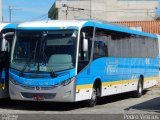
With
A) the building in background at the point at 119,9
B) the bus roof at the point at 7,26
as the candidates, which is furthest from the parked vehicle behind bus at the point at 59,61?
the building in background at the point at 119,9

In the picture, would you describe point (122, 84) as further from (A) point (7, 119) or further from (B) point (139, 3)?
(B) point (139, 3)

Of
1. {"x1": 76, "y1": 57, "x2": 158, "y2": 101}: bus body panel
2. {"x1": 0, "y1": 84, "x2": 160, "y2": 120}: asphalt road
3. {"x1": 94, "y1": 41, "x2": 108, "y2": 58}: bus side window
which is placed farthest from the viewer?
{"x1": 94, "y1": 41, "x2": 108, "y2": 58}: bus side window

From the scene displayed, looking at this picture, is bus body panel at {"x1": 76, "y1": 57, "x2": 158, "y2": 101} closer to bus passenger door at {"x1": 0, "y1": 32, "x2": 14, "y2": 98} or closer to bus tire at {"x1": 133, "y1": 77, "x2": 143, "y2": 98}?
bus tire at {"x1": 133, "y1": 77, "x2": 143, "y2": 98}

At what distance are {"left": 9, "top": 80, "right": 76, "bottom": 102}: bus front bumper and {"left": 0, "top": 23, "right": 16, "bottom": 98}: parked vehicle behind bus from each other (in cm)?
73

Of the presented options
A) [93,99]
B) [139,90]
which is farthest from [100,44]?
[139,90]

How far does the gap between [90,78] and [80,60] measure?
110 centimetres

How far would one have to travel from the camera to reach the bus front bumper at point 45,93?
603 inches

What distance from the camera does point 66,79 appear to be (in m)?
15.3

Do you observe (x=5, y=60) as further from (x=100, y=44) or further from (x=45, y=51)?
(x=100, y=44)

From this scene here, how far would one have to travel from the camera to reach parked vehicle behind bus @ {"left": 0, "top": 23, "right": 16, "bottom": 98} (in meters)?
16.4

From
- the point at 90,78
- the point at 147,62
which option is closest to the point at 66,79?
the point at 90,78

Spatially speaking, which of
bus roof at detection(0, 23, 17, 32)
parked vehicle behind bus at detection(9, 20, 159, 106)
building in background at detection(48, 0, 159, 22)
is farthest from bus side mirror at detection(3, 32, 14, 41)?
building in background at detection(48, 0, 159, 22)

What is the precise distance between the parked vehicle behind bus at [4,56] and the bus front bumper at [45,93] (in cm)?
73

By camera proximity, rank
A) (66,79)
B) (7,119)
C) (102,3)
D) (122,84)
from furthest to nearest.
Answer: (102,3), (122,84), (66,79), (7,119)
